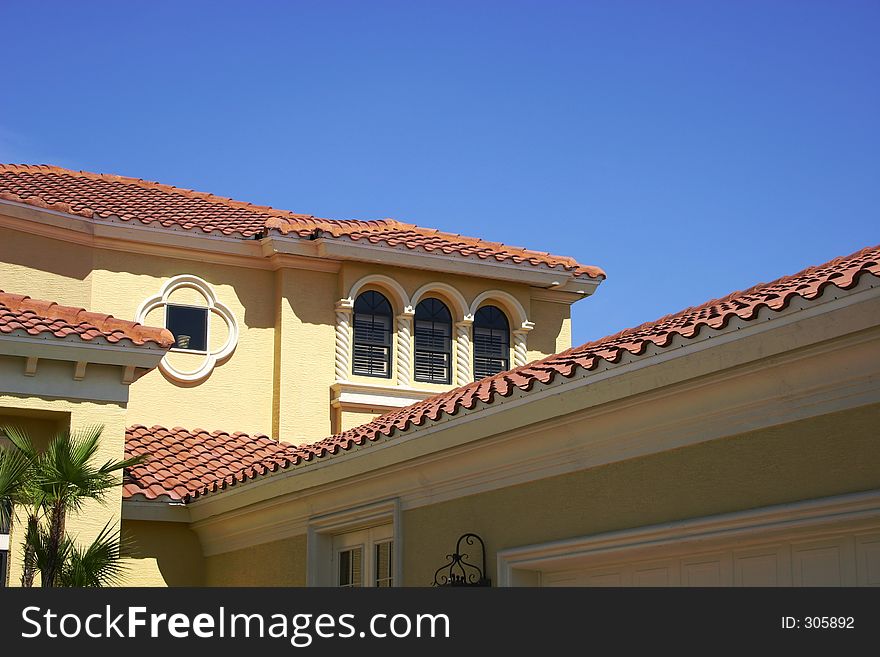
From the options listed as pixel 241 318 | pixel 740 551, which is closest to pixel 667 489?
pixel 740 551

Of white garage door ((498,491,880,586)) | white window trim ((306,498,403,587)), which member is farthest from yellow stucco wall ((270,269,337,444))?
white garage door ((498,491,880,586))

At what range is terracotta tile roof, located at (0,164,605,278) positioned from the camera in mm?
19281

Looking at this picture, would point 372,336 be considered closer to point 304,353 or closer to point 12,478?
point 304,353

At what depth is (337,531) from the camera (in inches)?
555

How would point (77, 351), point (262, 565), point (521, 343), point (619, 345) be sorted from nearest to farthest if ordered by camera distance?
point (619, 345) < point (77, 351) < point (262, 565) < point (521, 343)

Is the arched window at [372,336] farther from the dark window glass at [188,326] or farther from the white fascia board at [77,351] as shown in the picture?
the white fascia board at [77,351]

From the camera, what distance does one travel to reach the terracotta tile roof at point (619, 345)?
8828mm

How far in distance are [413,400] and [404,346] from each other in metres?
0.82

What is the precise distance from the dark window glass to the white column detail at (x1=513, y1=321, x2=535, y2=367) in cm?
487

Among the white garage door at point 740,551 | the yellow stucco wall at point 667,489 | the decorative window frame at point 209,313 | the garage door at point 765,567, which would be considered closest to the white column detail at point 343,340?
the decorative window frame at point 209,313

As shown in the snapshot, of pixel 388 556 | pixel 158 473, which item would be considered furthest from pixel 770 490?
pixel 158 473

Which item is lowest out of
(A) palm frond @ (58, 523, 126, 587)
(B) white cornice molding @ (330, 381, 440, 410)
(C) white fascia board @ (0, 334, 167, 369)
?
(A) palm frond @ (58, 523, 126, 587)

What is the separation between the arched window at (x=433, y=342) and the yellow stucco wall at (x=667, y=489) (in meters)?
7.37

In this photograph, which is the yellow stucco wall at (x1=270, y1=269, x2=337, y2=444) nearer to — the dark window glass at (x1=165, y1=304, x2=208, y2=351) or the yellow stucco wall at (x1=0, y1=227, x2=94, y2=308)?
the dark window glass at (x1=165, y1=304, x2=208, y2=351)
